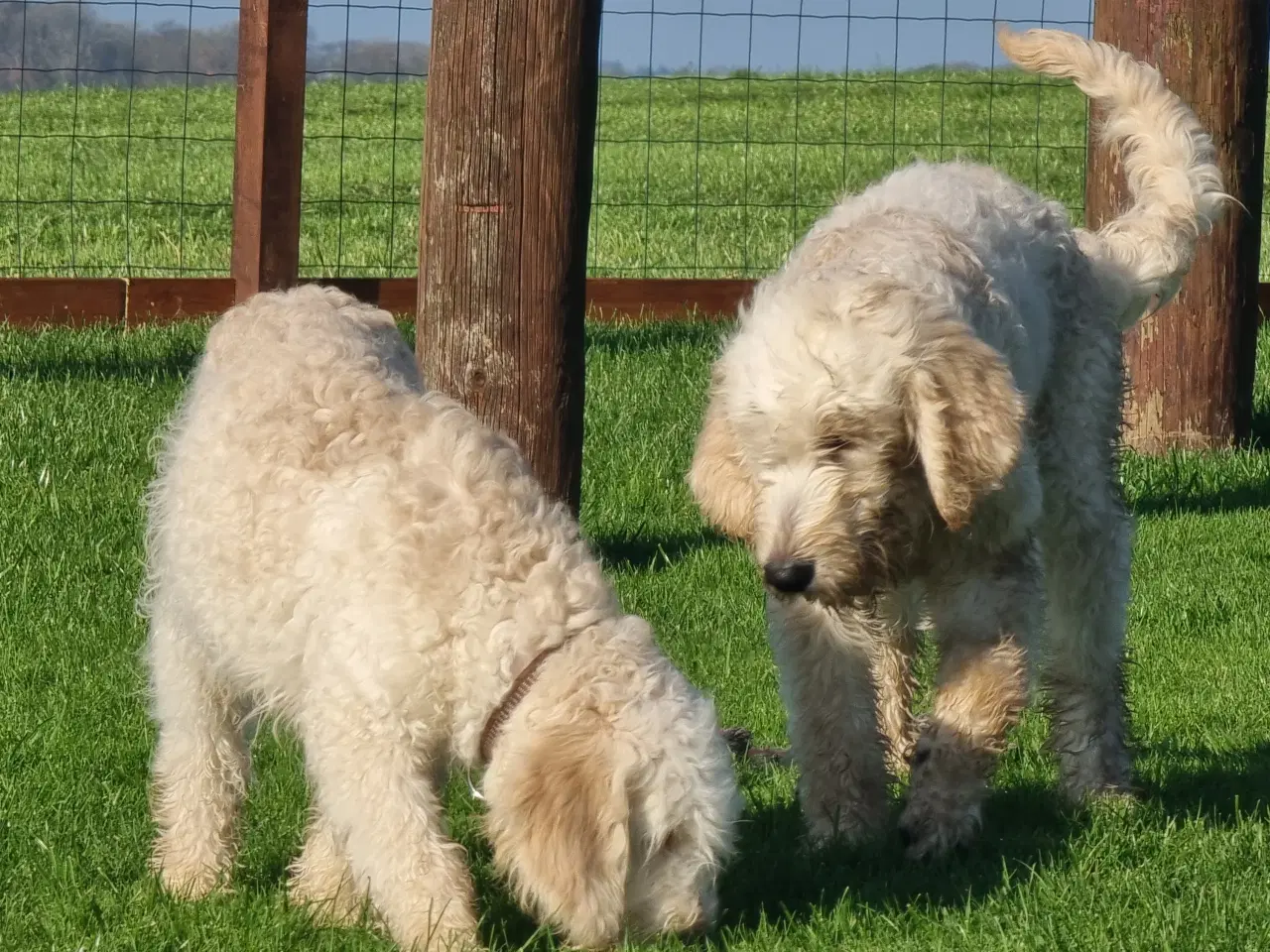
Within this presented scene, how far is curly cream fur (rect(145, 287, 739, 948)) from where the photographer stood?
11.3 feet

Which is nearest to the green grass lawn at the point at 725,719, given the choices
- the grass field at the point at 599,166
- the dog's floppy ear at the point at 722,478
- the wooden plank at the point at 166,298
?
the dog's floppy ear at the point at 722,478

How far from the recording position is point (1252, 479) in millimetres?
8695

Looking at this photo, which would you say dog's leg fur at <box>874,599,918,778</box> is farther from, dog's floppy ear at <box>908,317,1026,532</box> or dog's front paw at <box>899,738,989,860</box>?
dog's floppy ear at <box>908,317,1026,532</box>

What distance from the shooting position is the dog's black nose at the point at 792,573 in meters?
4.02

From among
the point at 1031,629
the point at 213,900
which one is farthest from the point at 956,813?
the point at 213,900

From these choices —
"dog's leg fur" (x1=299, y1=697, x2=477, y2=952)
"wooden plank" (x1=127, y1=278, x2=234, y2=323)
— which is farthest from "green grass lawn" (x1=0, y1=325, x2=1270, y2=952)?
"wooden plank" (x1=127, y1=278, x2=234, y2=323)

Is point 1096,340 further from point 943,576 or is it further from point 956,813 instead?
point 956,813

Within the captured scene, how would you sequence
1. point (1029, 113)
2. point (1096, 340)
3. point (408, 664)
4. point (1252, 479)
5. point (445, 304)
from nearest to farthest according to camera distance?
1. point (408, 664)
2. point (1096, 340)
3. point (445, 304)
4. point (1252, 479)
5. point (1029, 113)

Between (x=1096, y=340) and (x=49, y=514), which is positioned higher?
(x=1096, y=340)

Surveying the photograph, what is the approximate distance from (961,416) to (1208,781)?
1790 millimetres

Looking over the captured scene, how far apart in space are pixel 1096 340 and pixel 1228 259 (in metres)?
4.43

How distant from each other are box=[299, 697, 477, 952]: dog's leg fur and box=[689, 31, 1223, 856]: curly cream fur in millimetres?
966

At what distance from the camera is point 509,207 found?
18.3 feet

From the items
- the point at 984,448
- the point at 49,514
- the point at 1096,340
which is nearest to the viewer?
the point at 984,448
